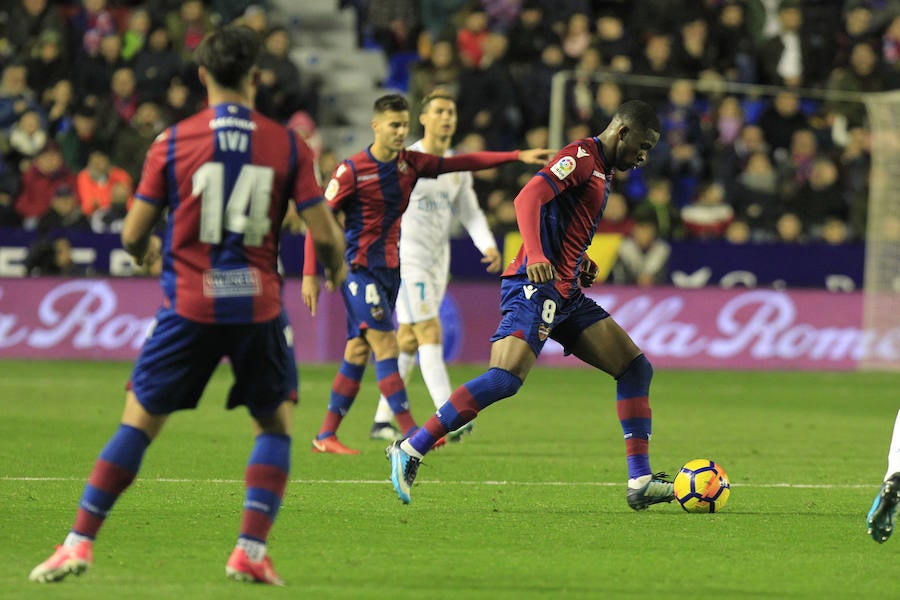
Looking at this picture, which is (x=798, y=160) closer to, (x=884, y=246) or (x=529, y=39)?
(x=884, y=246)

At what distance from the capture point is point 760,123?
2266 centimetres

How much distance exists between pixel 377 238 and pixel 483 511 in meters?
2.98

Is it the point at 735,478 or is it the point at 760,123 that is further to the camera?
the point at 760,123

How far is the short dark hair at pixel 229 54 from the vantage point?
19.1ft

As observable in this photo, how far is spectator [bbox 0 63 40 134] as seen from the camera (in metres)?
21.2

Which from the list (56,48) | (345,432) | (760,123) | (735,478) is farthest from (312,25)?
(735,478)

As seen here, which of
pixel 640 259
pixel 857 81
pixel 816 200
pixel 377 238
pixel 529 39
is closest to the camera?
pixel 377 238

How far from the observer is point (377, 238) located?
1075 cm

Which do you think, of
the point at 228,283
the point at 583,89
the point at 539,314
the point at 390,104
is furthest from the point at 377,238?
the point at 583,89

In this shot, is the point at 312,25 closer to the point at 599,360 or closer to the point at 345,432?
the point at 345,432

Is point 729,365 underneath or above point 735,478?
underneath

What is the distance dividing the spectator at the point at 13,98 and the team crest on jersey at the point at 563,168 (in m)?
14.3

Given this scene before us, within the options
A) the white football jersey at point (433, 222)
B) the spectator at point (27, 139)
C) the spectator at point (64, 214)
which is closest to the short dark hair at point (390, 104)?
the white football jersey at point (433, 222)

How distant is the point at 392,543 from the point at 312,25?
17943 millimetres
